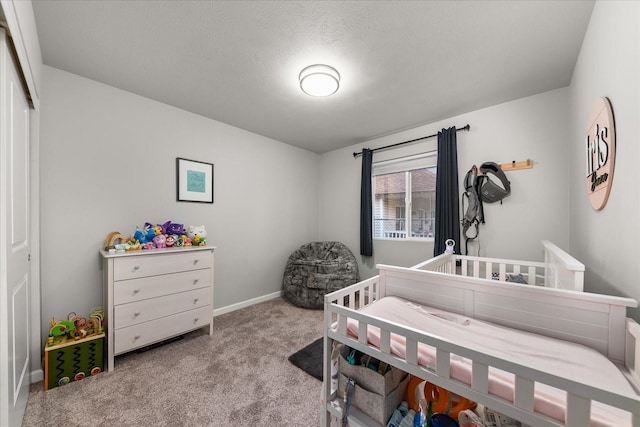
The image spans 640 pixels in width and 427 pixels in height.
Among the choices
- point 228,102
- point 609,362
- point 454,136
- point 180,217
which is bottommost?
point 609,362

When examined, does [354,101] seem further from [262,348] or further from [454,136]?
[262,348]

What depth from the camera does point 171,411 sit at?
1437mm

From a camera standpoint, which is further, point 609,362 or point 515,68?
point 515,68

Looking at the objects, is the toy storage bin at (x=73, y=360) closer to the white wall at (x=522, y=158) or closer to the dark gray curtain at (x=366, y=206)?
the dark gray curtain at (x=366, y=206)

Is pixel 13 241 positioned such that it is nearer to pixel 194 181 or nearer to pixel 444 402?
pixel 194 181

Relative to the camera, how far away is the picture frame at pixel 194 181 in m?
2.58

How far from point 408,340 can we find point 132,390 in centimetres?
191

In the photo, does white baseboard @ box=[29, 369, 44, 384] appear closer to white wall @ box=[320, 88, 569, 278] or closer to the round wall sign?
white wall @ box=[320, 88, 569, 278]

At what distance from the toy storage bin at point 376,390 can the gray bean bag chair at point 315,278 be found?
189cm

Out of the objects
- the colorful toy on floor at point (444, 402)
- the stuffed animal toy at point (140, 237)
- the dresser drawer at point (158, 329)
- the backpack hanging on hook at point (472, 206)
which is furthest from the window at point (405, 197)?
the stuffed animal toy at point (140, 237)

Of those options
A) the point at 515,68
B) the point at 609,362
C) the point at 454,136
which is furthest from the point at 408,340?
the point at 454,136

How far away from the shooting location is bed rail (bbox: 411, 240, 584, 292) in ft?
3.95

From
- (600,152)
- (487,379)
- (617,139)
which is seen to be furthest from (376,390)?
(600,152)

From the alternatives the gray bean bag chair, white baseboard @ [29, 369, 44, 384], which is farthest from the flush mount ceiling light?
white baseboard @ [29, 369, 44, 384]
